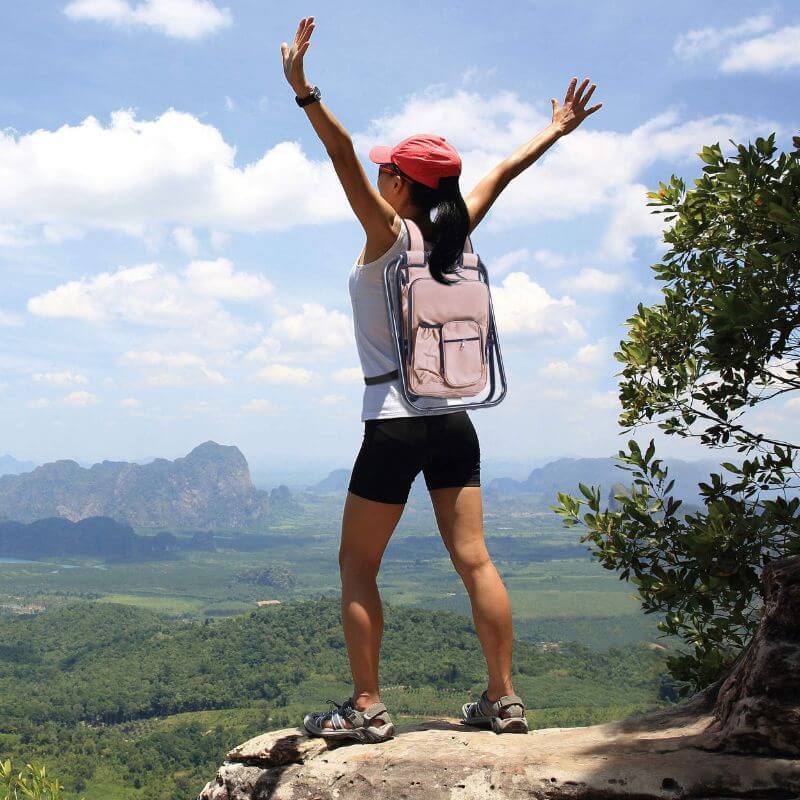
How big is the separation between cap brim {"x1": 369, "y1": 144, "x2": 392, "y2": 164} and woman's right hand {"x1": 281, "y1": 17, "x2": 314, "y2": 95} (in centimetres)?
60

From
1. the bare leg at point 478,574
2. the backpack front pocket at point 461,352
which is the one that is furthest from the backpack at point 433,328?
the bare leg at point 478,574

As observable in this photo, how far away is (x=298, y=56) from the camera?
3.56m

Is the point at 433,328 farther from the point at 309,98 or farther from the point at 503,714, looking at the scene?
the point at 503,714

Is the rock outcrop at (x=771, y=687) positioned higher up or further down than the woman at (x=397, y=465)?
further down

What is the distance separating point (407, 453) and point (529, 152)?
198cm

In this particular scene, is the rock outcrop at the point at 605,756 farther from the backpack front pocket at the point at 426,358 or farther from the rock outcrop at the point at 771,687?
the backpack front pocket at the point at 426,358

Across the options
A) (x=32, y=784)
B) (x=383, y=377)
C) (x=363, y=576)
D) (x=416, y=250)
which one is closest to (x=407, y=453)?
(x=383, y=377)

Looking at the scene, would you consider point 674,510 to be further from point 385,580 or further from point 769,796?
point 385,580

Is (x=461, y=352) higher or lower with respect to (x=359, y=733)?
higher

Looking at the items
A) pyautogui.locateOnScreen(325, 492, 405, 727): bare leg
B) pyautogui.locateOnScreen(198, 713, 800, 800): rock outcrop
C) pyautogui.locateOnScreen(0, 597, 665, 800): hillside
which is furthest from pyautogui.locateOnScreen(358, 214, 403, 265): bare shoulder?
pyautogui.locateOnScreen(0, 597, 665, 800): hillside

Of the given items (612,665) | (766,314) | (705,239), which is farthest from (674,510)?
(612,665)

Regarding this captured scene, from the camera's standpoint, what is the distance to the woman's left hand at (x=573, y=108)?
4.93 m

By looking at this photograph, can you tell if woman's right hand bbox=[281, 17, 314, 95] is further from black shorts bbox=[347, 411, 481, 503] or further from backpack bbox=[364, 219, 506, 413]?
black shorts bbox=[347, 411, 481, 503]

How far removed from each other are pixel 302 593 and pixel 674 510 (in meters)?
169
